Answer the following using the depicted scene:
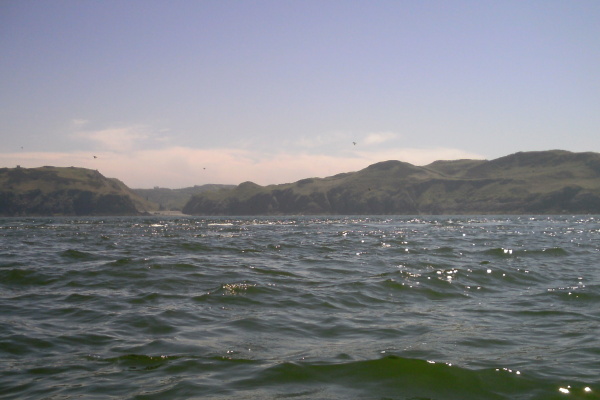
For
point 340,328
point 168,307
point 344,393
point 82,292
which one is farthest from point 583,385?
point 82,292

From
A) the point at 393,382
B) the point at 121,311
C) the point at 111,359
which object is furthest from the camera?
the point at 121,311

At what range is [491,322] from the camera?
12.6 metres

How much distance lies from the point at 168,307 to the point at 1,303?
5.36 m

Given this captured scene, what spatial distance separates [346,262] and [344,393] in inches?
734

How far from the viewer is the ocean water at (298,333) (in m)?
8.05

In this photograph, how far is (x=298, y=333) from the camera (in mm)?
11641

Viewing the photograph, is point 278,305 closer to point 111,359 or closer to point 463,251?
point 111,359

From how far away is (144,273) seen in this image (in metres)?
20.8

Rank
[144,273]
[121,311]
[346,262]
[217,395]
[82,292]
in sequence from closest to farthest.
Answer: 1. [217,395]
2. [121,311]
3. [82,292]
4. [144,273]
5. [346,262]

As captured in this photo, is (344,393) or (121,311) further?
(121,311)

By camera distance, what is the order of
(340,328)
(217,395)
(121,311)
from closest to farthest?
(217,395) < (340,328) < (121,311)

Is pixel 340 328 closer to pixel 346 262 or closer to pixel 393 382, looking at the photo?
pixel 393 382

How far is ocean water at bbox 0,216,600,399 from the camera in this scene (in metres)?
8.05

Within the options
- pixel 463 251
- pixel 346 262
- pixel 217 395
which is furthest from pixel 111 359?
pixel 463 251
